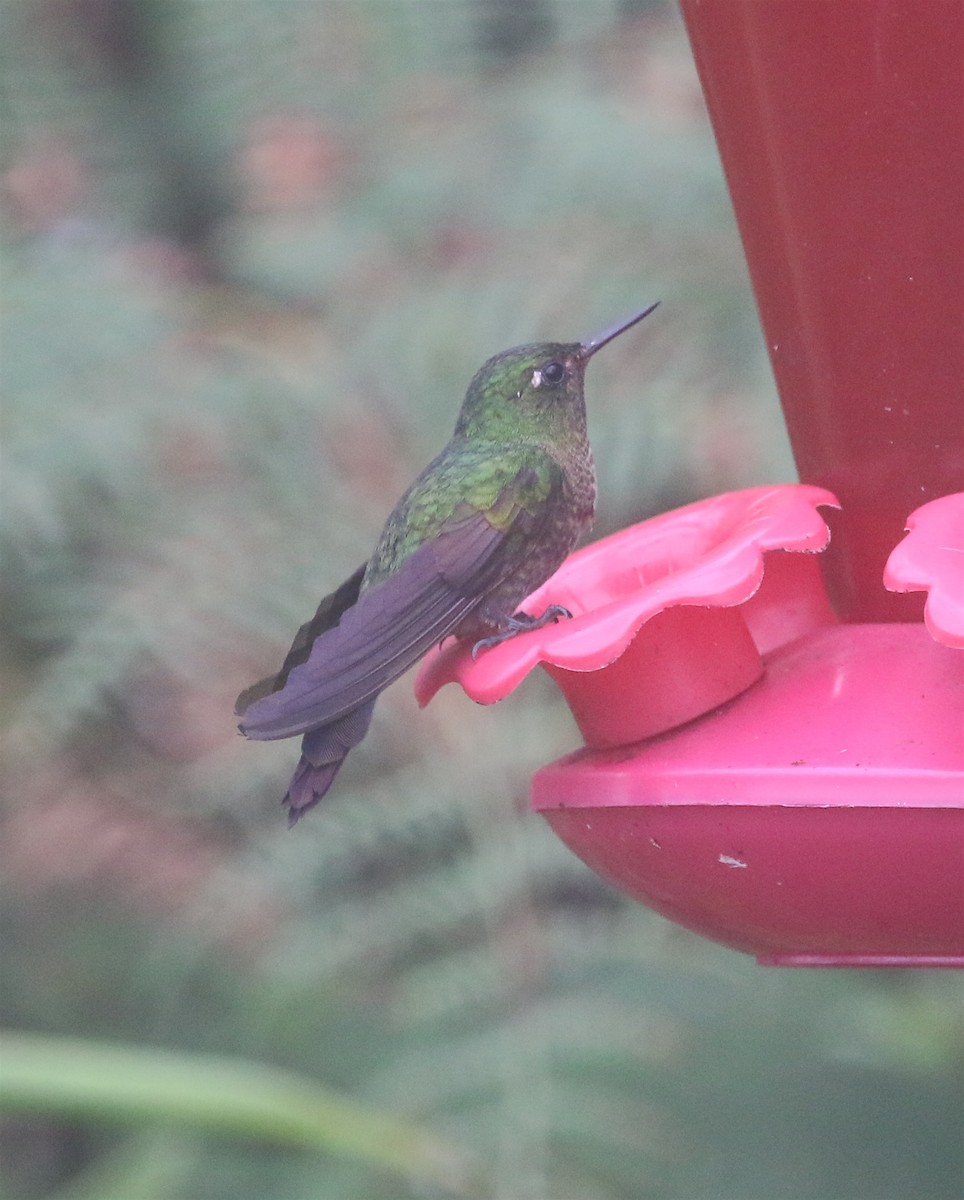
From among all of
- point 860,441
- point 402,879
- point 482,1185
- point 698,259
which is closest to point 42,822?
point 402,879

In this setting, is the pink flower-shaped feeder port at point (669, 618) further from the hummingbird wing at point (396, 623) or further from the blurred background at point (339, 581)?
the blurred background at point (339, 581)

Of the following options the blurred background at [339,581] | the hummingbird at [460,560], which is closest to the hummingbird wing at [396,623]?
the hummingbird at [460,560]

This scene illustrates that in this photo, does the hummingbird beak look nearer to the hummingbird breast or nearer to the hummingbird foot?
the hummingbird breast

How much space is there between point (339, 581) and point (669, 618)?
5.99 feet

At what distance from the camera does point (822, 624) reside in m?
1.47

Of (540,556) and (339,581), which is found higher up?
(540,556)

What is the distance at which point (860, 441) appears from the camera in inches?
54.1

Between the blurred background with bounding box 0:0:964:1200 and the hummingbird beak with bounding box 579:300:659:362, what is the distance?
0.91 metres

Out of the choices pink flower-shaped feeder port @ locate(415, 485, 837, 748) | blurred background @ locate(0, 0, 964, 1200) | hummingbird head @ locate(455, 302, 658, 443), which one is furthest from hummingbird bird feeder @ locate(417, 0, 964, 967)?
blurred background @ locate(0, 0, 964, 1200)

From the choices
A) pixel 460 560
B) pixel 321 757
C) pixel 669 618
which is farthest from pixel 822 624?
pixel 321 757

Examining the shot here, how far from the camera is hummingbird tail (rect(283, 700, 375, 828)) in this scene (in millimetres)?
1450

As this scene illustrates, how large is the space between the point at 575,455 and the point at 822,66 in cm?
65

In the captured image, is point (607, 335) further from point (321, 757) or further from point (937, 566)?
point (937, 566)

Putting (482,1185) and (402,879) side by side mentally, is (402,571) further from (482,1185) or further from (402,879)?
(402,879)
